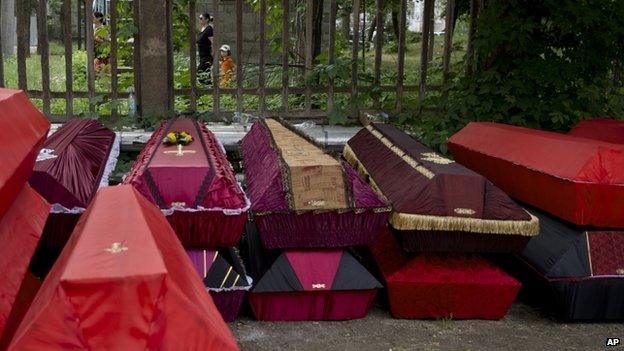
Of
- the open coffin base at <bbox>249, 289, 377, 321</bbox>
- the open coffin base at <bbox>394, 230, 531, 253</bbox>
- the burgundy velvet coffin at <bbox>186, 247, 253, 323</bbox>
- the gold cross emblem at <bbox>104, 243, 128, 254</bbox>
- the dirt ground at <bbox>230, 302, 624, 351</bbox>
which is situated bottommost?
the dirt ground at <bbox>230, 302, 624, 351</bbox>

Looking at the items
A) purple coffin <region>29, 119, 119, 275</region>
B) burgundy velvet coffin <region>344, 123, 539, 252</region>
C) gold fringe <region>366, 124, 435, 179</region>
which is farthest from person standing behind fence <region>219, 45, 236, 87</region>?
Result: burgundy velvet coffin <region>344, 123, 539, 252</region>

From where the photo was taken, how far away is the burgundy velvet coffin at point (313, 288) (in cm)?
397

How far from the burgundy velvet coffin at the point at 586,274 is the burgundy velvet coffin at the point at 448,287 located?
9.3 inches

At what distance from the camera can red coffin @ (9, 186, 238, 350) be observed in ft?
6.46

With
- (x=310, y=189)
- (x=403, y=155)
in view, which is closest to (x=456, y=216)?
(x=310, y=189)

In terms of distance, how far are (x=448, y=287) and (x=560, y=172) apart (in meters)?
0.88

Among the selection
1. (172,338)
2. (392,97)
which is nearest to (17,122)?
(172,338)

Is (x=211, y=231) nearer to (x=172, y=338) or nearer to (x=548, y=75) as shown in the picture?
(x=172, y=338)

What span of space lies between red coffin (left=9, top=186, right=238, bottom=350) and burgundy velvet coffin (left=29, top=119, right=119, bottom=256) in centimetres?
189

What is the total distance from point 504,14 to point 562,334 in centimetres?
317

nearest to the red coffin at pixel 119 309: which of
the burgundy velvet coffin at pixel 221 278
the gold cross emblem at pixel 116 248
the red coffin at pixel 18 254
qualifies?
the gold cross emblem at pixel 116 248

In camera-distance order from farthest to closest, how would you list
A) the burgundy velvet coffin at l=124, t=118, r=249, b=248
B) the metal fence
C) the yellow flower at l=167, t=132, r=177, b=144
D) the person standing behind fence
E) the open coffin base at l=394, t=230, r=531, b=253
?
the person standing behind fence, the metal fence, the yellow flower at l=167, t=132, r=177, b=144, the open coffin base at l=394, t=230, r=531, b=253, the burgundy velvet coffin at l=124, t=118, r=249, b=248

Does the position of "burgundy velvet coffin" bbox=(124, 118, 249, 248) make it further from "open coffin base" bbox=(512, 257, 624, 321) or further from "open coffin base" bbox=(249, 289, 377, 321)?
"open coffin base" bbox=(512, 257, 624, 321)

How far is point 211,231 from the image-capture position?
12.6ft
